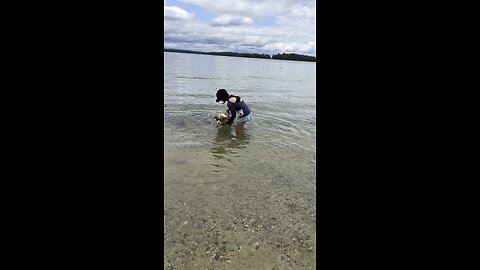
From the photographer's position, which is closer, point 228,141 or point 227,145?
point 227,145

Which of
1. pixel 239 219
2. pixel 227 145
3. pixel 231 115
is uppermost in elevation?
pixel 231 115

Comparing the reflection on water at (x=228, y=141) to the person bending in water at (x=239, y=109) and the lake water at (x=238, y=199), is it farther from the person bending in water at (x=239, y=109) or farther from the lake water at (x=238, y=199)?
the person bending in water at (x=239, y=109)

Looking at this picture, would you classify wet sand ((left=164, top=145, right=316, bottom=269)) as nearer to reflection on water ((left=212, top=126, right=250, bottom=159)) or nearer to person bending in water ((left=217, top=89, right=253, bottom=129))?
reflection on water ((left=212, top=126, right=250, bottom=159))

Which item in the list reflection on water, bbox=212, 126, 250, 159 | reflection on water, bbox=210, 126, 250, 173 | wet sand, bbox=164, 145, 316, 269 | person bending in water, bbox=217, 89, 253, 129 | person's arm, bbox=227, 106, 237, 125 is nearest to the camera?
wet sand, bbox=164, 145, 316, 269

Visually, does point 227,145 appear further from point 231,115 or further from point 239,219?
point 239,219

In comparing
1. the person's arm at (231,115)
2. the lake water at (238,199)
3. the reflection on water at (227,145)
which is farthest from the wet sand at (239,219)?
the person's arm at (231,115)

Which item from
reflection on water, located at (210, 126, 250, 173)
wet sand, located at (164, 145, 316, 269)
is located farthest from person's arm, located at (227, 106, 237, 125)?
wet sand, located at (164, 145, 316, 269)

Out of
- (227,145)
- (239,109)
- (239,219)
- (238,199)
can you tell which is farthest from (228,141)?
(239,219)

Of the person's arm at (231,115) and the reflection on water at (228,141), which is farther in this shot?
the person's arm at (231,115)

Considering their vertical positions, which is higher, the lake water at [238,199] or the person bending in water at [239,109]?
the person bending in water at [239,109]

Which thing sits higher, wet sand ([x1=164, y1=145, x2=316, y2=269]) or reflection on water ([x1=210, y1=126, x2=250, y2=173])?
reflection on water ([x1=210, y1=126, x2=250, y2=173])

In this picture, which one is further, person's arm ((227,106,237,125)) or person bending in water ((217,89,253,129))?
person's arm ((227,106,237,125))
